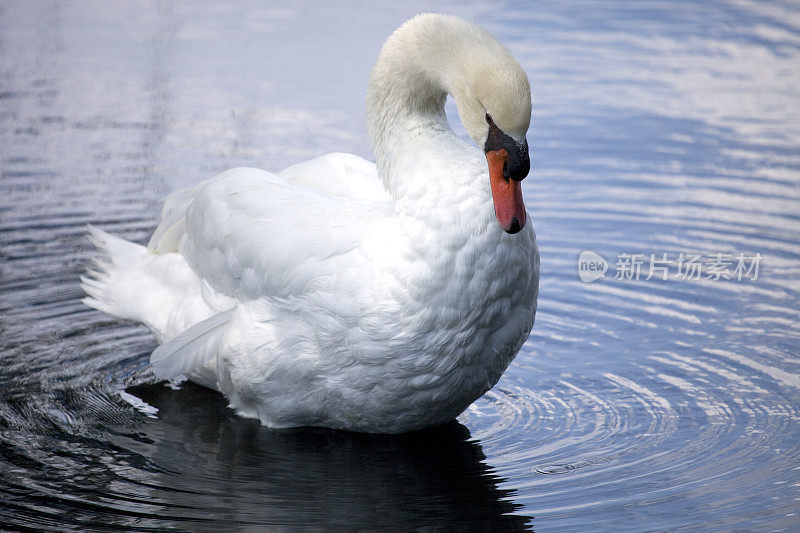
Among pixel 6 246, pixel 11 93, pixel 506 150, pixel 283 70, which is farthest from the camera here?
pixel 283 70

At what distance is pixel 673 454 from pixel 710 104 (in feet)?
20.2

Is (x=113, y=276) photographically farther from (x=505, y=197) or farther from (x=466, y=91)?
(x=505, y=197)

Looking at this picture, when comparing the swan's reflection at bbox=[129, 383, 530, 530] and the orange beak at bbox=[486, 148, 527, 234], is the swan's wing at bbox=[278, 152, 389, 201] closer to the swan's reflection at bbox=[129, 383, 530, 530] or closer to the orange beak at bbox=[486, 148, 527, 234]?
the swan's reflection at bbox=[129, 383, 530, 530]

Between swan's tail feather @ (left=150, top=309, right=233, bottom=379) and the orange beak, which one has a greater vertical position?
the orange beak

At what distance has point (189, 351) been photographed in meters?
5.64

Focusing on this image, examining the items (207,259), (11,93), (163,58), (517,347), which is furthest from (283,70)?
(517,347)

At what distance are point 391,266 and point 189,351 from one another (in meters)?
1.29

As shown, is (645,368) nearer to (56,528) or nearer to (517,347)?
(517,347)

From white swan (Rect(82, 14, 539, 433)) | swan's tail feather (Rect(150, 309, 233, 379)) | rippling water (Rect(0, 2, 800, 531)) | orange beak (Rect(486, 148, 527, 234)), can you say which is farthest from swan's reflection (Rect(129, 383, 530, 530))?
orange beak (Rect(486, 148, 527, 234))

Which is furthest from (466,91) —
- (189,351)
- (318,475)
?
(189,351)

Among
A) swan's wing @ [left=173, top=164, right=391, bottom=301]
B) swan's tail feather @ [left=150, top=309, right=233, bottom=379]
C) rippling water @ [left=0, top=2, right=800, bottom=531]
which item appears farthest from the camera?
swan's tail feather @ [left=150, top=309, right=233, bottom=379]

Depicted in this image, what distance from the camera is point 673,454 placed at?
17.0ft

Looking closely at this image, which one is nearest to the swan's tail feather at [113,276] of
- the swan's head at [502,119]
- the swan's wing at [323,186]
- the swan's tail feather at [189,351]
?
the swan's wing at [323,186]

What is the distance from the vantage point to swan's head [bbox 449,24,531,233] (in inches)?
178
